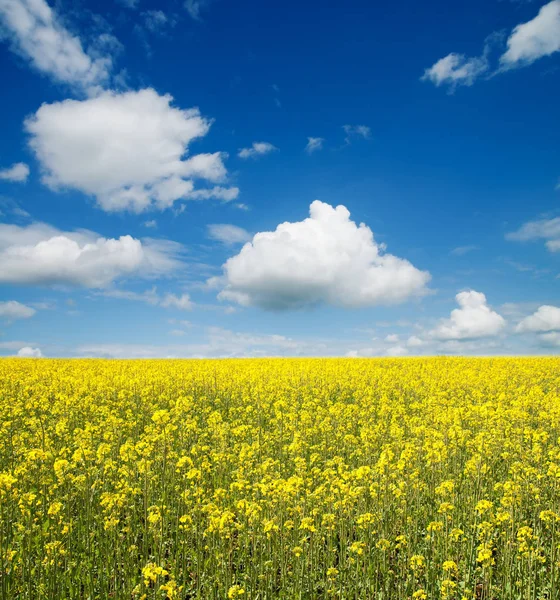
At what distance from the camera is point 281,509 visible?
662cm

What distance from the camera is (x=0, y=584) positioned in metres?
5.87

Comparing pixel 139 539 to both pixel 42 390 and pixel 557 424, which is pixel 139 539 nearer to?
pixel 557 424

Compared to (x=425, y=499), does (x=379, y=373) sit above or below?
above

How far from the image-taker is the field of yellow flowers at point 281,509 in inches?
246

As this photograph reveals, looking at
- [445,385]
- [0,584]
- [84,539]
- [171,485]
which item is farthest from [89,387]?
[445,385]

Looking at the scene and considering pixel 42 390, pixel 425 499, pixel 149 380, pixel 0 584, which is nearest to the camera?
pixel 0 584

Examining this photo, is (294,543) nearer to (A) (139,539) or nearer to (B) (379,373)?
(A) (139,539)

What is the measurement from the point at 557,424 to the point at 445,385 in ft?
31.3

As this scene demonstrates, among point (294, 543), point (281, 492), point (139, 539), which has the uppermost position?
point (281, 492)

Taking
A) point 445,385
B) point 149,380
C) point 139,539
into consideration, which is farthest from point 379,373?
point 139,539

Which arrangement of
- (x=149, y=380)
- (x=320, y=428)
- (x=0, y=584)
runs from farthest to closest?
(x=149, y=380) → (x=320, y=428) → (x=0, y=584)

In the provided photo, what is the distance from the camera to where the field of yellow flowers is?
20.5 ft

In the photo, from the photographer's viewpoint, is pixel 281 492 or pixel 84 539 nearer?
pixel 281 492

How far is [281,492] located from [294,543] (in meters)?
0.76
